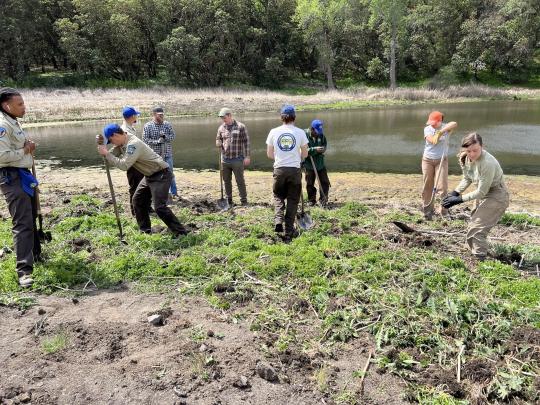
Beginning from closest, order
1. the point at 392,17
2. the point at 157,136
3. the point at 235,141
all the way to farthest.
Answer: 1. the point at 235,141
2. the point at 157,136
3. the point at 392,17

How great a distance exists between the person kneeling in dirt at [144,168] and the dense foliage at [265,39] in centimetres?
5108

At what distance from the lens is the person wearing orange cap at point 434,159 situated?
8.40 m

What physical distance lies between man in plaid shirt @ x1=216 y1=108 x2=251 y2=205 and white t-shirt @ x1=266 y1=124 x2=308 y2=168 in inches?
100

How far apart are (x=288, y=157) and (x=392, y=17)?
56.4 meters

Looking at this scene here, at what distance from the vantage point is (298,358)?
171 inches

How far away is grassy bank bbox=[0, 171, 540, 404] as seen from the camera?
4.22 metres

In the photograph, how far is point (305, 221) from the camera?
7941 mm

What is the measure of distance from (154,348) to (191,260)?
6.71 feet

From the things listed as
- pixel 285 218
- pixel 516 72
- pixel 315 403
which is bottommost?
pixel 315 403

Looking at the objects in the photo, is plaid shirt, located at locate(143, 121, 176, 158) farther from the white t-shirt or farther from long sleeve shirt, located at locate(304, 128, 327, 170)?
the white t-shirt

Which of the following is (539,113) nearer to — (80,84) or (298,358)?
(298,358)

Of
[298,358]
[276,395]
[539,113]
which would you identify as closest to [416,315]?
[298,358]

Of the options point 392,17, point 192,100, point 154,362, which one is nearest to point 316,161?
point 154,362

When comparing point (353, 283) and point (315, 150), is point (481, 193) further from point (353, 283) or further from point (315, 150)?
point (315, 150)
